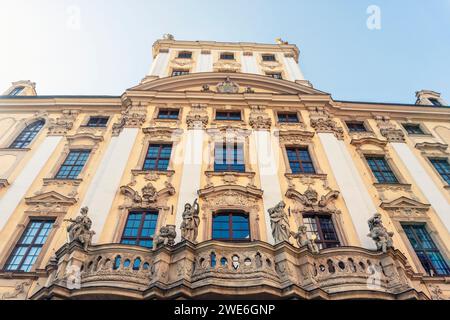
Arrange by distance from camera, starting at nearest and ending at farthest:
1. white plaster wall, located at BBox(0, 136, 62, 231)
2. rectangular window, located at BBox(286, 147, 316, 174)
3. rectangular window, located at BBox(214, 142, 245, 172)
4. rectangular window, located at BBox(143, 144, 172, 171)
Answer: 1. white plaster wall, located at BBox(0, 136, 62, 231)
2. rectangular window, located at BBox(214, 142, 245, 172)
3. rectangular window, located at BBox(143, 144, 172, 171)
4. rectangular window, located at BBox(286, 147, 316, 174)

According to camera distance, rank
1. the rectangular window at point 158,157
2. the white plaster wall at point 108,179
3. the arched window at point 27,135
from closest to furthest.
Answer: the white plaster wall at point 108,179
the rectangular window at point 158,157
the arched window at point 27,135

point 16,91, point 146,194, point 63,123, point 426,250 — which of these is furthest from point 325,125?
point 16,91

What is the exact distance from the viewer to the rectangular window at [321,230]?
1286 centimetres

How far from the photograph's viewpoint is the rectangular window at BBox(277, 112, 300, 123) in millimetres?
19766

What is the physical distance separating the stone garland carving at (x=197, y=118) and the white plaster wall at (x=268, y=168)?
9.56ft

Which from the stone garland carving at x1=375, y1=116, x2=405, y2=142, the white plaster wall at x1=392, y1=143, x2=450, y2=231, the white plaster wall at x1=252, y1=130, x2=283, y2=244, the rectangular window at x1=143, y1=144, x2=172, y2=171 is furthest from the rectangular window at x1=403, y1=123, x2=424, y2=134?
the rectangular window at x1=143, y1=144, x2=172, y2=171

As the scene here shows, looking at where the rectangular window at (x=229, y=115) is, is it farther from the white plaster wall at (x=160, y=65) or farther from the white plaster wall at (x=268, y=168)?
the white plaster wall at (x=160, y=65)

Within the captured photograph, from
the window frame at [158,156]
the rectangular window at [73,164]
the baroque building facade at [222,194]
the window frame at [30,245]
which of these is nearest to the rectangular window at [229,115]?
the baroque building facade at [222,194]

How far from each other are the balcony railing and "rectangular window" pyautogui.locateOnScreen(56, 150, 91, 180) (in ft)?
19.3

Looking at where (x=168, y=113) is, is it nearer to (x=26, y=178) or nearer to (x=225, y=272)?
(x=26, y=178)

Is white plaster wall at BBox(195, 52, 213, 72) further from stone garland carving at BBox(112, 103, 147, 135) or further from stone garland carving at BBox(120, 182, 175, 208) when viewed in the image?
stone garland carving at BBox(120, 182, 175, 208)

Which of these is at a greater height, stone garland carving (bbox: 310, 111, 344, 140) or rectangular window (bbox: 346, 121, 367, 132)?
rectangular window (bbox: 346, 121, 367, 132)
